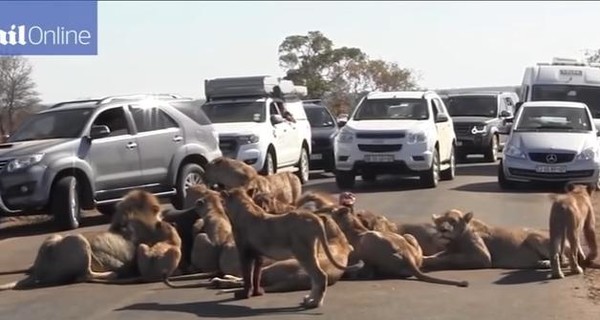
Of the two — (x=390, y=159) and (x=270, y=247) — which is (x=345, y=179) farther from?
(x=270, y=247)

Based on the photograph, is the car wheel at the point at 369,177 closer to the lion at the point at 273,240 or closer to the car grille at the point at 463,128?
the car grille at the point at 463,128

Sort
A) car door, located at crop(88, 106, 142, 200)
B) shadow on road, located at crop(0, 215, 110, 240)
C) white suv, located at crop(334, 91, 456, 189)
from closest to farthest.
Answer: shadow on road, located at crop(0, 215, 110, 240), car door, located at crop(88, 106, 142, 200), white suv, located at crop(334, 91, 456, 189)

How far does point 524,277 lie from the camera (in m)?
10.9

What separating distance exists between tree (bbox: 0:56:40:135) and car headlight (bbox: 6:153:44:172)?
46.8 ft

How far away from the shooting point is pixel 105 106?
17.1 m

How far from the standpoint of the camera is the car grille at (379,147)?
21.7 m

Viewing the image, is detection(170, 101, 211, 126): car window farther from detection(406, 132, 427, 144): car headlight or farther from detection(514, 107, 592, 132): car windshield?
detection(514, 107, 592, 132): car windshield

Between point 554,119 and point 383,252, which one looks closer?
point 383,252

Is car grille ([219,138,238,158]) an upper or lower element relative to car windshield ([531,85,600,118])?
lower

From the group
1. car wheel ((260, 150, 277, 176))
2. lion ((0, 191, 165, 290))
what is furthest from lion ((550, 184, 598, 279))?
car wheel ((260, 150, 277, 176))

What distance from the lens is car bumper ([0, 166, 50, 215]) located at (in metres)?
15.6

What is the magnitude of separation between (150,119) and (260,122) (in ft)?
16.3

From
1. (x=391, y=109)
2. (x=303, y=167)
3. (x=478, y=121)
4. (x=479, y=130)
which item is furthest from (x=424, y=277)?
(x=478, y=121)

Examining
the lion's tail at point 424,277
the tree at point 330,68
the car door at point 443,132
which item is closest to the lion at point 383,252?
the lion's tail at point 424,277
